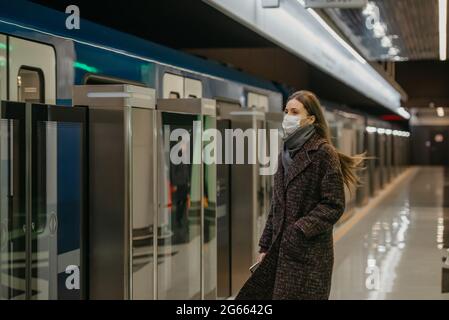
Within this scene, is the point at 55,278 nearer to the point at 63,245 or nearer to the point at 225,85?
the point at 63,245

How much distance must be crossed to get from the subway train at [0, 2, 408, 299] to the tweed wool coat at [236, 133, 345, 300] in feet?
3.94

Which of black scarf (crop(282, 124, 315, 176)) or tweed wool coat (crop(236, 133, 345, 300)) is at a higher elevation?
black scarf (crop(282, 124, 315, 176))

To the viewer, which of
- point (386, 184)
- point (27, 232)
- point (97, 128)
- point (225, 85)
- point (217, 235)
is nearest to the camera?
point (27, 232)

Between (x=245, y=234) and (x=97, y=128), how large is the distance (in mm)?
3000

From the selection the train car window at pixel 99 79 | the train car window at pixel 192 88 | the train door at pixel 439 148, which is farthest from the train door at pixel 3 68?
the train door at pixel 439 148

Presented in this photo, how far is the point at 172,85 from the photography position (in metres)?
7.28

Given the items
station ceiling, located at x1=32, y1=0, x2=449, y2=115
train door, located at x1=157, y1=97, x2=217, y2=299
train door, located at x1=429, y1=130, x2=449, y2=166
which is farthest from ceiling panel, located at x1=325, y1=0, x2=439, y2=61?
train door, located at x1=157, y1=97, x2=217, y2=299

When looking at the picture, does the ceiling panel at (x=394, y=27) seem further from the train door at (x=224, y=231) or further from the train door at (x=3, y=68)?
the train door at (x=3, y=68)

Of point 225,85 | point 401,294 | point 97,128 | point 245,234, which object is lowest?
point 401,294

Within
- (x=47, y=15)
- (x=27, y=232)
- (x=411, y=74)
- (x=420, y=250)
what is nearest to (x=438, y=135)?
(x=411, y=74)

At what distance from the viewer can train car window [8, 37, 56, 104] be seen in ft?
15.2

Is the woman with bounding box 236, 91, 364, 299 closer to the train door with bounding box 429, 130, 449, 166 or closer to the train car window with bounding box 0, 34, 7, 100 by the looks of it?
the train car window with bounding box 0, 34, 7, 100

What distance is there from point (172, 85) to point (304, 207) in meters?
3.86

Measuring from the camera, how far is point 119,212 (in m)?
4.55
